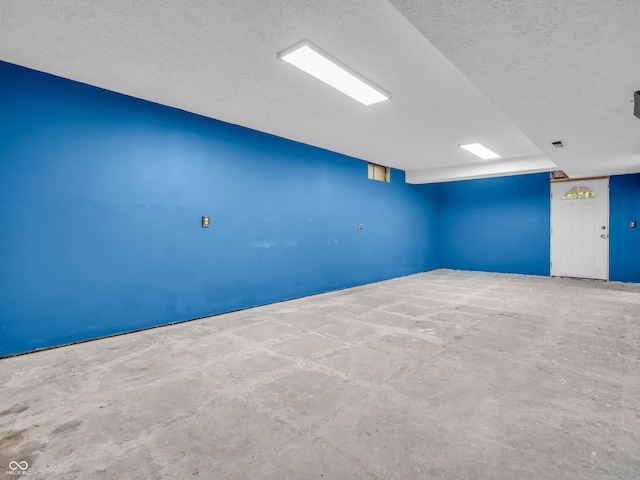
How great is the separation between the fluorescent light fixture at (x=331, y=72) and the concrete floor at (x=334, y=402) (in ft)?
8.75

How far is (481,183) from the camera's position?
878 centimetres

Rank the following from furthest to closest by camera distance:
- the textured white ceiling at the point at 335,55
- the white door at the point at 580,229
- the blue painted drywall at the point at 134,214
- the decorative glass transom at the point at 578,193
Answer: the decorative glass transom at the point at 578,193 → the white door at the point at 580,229 → the blue painted drywall at the point at 134,214 → the textured white ceiling at the point at 335,55

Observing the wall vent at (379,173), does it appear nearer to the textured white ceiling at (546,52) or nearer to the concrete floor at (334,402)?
the textured white ceiling at (546,52)

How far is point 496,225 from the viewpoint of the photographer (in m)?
8.49

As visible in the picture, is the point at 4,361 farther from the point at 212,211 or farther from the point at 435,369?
the point at 435,369

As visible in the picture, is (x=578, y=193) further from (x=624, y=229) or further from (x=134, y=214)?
(x=134, y=214)

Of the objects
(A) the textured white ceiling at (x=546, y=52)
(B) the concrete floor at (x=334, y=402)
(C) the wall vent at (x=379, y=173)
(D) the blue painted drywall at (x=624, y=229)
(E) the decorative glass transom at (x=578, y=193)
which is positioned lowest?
(B) the concrete floor at (x=334, y=402)

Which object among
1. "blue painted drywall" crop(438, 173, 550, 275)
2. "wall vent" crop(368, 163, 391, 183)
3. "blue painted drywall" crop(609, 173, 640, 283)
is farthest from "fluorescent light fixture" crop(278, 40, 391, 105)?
"blue painted drywall" crop(609, 173, 640, 283)

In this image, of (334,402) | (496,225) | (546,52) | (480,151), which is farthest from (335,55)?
(496,225)

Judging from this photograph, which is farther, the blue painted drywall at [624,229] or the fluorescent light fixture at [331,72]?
the blue painted drywall at [624,229]

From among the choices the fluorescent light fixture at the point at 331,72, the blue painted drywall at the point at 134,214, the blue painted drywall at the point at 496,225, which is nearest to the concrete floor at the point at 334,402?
the blue painted drywall at the point at 134,214

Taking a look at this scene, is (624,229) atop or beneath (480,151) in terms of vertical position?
beneath

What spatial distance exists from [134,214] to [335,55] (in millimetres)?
2781

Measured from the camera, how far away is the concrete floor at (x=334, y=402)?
1.55 metres
